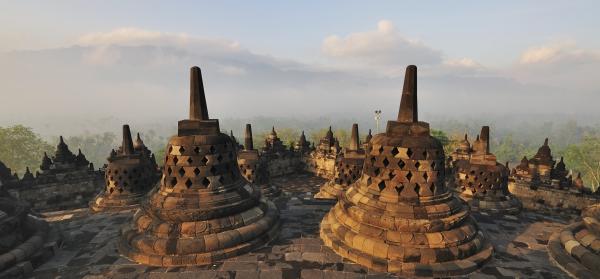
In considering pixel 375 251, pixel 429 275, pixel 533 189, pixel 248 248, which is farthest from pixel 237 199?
pixel 533 189

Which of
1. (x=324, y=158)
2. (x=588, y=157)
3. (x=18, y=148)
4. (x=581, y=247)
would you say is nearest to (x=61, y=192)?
(x=324, y=158)

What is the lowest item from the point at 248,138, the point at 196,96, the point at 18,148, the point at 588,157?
the point at 588,157

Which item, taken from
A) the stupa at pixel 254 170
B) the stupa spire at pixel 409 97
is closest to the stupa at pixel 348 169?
the stupa at pixel 254 170

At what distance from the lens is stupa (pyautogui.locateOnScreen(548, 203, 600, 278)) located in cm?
640

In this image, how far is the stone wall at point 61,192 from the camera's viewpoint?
57.8 ft

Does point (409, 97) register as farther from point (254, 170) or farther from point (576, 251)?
point (254, 170)

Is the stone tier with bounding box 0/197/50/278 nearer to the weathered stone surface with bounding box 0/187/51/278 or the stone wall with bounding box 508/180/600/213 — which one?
the weathered stone surface with bounding box 0/187/51/278

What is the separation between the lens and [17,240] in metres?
7.33

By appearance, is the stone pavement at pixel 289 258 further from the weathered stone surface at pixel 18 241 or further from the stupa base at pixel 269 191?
the stupa base at pixel 269 191

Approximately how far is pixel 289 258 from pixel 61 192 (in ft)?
62.0

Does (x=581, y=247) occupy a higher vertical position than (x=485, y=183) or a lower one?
lower

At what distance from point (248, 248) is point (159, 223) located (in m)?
2.48

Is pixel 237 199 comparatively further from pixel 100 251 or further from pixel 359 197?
pixel 100 251

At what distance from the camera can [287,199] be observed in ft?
40.3
